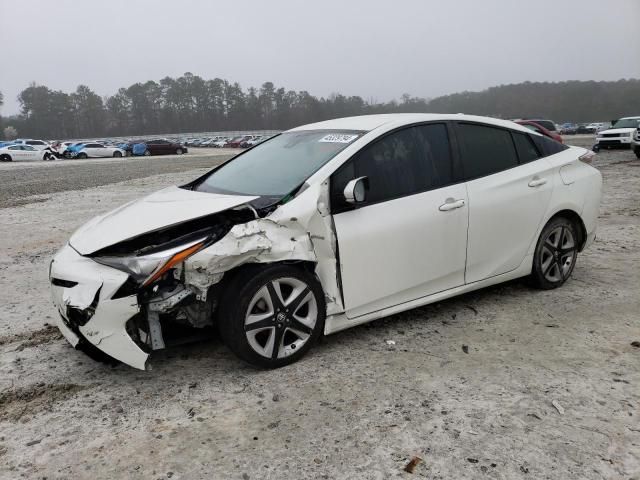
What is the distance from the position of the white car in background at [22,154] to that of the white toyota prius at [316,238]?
4148 cm

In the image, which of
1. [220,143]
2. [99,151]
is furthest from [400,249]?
[220,143]

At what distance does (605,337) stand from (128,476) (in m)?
3.24

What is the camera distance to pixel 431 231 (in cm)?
388

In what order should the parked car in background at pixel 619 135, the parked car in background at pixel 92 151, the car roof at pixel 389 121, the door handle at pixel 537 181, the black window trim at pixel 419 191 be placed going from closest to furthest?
the black window trim at pixel 419 191 → the car roof at pixel 389 121 → the door handle at pixel 537 181 → the parked car in background at pixel 619 135 → the parked car in background at pixel 92 151

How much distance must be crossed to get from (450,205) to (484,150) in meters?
0.73

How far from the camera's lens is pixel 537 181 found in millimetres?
4566

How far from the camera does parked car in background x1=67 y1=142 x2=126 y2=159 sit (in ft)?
148

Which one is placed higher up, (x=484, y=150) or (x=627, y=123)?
(x=484, y=150)

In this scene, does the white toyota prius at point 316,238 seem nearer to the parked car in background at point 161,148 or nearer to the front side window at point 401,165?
the front side window at point 401,165

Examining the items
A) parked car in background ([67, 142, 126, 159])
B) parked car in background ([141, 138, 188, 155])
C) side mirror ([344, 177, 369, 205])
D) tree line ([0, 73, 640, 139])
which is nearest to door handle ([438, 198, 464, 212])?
side mirror ([344, 177, 369, 205])

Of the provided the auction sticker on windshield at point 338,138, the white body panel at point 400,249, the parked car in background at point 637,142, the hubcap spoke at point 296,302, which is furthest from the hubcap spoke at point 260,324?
the parked car in background at point 637,142

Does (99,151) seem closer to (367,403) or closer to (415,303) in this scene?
(415,303)

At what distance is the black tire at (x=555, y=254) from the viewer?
4.70 m

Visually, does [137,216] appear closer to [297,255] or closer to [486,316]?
[297,255]
